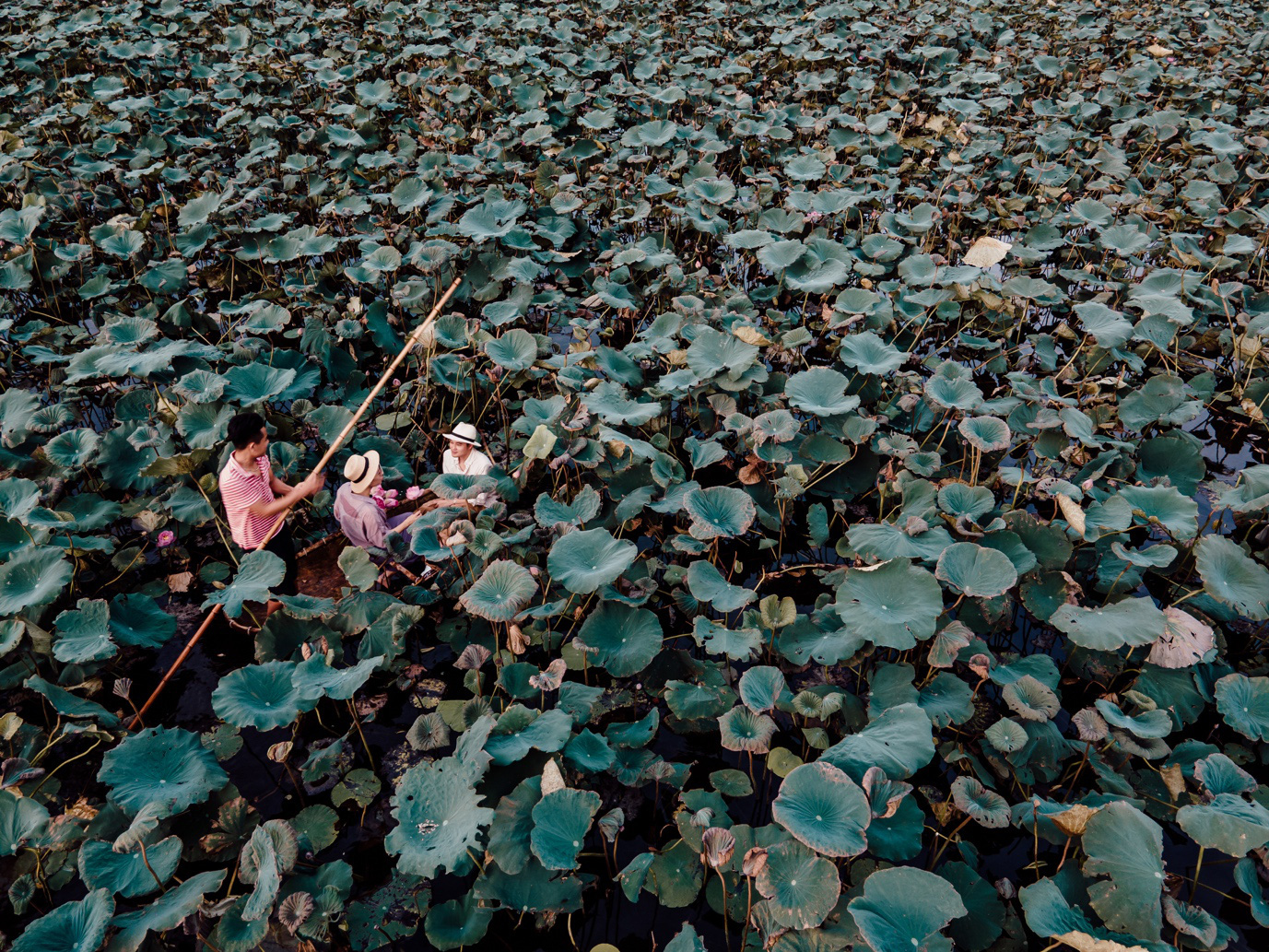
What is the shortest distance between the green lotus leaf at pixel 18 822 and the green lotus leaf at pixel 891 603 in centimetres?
286

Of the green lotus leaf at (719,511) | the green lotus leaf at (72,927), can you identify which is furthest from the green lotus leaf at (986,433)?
the green lotus leaf at (72,927)

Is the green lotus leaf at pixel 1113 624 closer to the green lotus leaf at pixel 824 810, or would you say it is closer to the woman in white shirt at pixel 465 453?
the green lotus leaf at pixel 824 810

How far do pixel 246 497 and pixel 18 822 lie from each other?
1530 millimetres

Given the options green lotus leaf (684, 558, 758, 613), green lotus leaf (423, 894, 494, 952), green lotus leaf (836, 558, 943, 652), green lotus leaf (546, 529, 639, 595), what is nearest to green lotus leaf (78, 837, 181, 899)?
green lotus leaf (423, 894, 494, 952)

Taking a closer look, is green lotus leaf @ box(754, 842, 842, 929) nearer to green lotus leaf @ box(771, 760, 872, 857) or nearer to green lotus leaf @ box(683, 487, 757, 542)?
green lotus leaf @ box(771, 760, 872, 857)

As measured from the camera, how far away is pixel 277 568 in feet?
10.3

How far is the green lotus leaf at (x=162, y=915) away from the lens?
→ 2086mm

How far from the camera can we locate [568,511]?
135 inches

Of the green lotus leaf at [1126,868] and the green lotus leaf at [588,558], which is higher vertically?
the green lotus leaf at [588,558]

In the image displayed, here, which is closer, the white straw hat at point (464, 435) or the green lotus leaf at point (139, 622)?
the green lotus leaf at point (139, 622)

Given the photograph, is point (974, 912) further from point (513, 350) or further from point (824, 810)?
point (513, 350)

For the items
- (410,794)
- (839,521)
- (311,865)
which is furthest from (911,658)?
(311,865)

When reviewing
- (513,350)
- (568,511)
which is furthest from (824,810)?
(513,350)

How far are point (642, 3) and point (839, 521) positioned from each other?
1015 cm
